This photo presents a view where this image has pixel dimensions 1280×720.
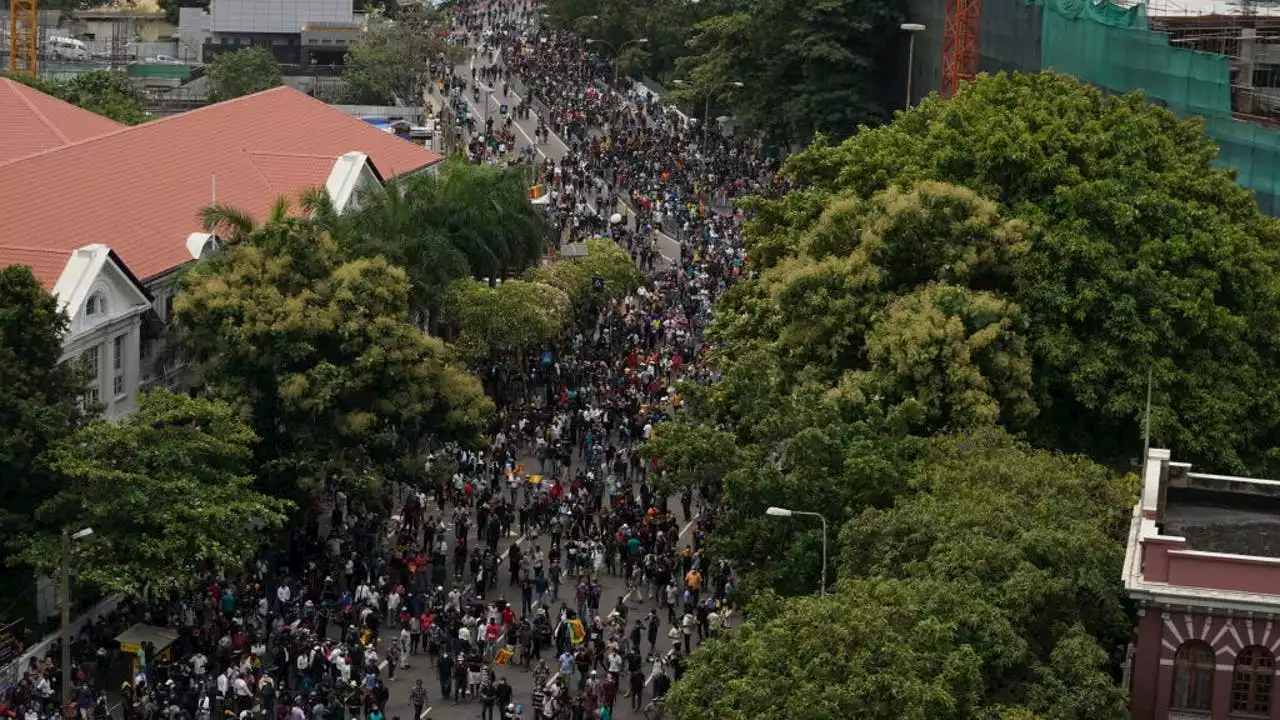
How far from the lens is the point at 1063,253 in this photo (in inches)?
2263

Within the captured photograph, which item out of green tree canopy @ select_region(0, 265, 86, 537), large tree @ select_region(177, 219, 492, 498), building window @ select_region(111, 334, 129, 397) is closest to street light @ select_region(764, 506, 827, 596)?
large tree @ select_region(177, 219, 492, 498)

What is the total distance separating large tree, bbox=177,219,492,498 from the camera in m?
58.9

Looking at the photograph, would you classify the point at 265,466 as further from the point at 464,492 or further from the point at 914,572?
the point at 914,572

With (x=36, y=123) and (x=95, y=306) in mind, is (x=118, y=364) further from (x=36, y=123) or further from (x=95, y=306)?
(x=36, y=123)

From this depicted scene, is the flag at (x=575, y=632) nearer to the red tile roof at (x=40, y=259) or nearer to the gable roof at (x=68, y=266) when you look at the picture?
the gable roof at (x=68, y=266)

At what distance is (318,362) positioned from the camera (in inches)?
2361

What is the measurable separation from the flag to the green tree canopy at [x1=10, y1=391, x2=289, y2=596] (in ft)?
22.1

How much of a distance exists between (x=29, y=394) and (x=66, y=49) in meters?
101

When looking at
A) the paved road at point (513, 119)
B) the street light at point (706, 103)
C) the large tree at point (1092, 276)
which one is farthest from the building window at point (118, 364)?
the street light at point (706, 103)

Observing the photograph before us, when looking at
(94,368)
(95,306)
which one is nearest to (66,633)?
(94,368)

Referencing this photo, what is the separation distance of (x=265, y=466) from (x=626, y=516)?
9351 mm

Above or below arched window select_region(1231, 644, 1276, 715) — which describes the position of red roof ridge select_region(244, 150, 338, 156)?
above

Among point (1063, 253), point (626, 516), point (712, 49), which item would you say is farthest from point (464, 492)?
point (712, 49)

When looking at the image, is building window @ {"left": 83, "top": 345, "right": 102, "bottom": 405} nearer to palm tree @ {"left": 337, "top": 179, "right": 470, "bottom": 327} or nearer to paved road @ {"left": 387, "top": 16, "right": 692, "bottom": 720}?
paved road @ {"left": 387, "top": 16, "right": 692, "bottom": 720}
